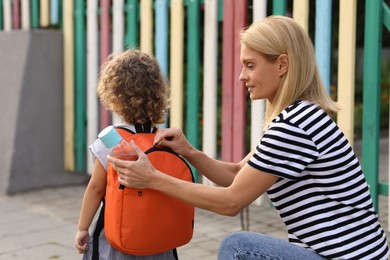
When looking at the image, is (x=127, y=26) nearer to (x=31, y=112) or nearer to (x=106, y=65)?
(x=31, y=112)

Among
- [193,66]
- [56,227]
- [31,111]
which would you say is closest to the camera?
[56,227]

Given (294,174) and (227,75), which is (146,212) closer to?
(294,174)

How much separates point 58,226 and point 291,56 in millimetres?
3086

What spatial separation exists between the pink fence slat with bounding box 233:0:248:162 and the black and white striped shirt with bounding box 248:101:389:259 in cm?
269

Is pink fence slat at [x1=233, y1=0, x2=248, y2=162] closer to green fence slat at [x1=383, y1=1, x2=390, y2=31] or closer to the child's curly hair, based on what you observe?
green fence slat at [x1=383, y1=1, x2=390, y2=31]

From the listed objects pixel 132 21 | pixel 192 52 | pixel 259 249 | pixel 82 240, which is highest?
pixel 132 21

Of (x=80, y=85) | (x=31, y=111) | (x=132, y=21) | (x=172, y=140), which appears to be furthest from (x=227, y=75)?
(x=172, y=140)

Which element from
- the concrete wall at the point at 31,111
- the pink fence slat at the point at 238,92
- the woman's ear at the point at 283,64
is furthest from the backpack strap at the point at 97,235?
the concrete wall at the point at 31,111

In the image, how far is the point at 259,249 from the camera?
2506mm

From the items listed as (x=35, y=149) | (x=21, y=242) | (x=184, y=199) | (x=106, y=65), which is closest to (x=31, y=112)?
(x=35, y=149)

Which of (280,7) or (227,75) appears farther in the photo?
(227,75)

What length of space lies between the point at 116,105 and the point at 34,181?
150 inches

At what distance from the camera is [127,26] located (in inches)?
237

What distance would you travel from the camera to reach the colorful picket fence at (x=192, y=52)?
445 cm
